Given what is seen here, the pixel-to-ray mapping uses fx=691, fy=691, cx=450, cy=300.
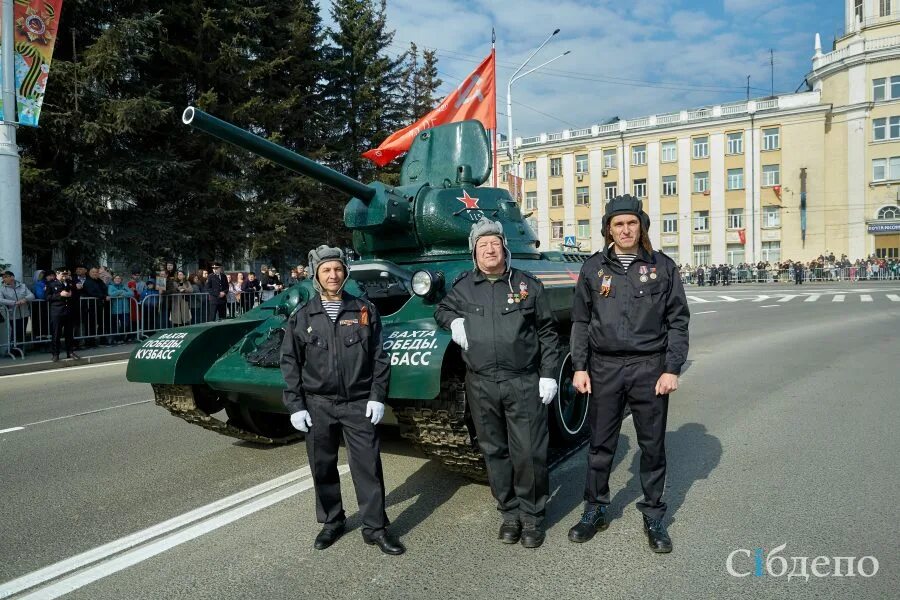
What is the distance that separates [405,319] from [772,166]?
53.7m

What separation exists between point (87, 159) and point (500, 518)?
55.6 feet

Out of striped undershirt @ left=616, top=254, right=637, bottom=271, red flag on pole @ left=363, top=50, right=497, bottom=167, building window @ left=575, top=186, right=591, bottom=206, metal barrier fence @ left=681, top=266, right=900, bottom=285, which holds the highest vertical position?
building window @ left=575, top=186, right=591, bottom=206

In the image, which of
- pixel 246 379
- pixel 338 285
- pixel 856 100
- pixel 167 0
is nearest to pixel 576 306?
pixel 338 285

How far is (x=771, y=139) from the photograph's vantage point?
51781 millimetres

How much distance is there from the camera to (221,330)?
588 cm

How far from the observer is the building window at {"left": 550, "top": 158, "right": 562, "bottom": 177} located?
60894mm

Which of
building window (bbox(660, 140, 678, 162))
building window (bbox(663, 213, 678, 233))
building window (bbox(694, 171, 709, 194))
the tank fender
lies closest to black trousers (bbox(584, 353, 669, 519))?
the tank fender

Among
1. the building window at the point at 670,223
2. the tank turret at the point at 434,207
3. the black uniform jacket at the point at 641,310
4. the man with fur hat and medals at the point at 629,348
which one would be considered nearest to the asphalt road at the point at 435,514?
the man with fur hat and medals at the point at 629,348

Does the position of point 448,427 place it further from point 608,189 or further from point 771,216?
point 608,189

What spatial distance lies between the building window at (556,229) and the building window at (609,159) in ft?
21.1

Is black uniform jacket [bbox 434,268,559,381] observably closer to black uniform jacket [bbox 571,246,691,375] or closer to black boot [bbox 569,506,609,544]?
black uniform jacket [bbox 571,246,691,375]

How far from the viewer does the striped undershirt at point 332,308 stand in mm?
4051

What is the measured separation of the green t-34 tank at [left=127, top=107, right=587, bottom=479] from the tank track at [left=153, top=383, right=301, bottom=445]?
12mm

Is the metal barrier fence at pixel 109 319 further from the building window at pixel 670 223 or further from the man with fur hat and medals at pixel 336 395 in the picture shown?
the building window at pixel 670 223
